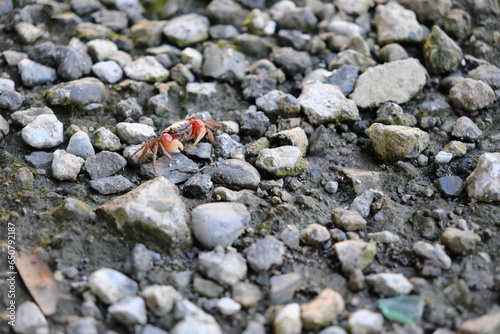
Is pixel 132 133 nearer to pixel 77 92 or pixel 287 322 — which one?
pixel 77 92

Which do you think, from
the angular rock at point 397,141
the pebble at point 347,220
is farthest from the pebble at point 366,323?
the angular rock at point 397,141

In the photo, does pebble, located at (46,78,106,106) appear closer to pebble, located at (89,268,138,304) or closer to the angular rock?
pebble, located at (89,268,138,304)

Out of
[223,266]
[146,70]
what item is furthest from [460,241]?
[146,70]

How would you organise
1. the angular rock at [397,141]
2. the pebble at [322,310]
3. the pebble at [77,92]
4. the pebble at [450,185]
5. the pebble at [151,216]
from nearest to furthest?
the pebble at [322,310] < the pebble at [151,216] < the pebble at [450,185] < the angular rock at [397,141] < the pebble at [77,92]

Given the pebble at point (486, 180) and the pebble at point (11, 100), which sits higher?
the pebble at point (486, 180)

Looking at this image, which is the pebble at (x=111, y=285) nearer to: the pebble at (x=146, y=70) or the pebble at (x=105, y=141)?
the pebble at (x=105, y=141)

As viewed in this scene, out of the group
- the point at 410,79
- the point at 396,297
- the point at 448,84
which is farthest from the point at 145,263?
the point at 448,84

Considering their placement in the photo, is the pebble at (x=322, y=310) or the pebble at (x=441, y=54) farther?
the pebble at (x=441, y=54)

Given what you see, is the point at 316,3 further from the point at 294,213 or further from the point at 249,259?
the point at 249,259
